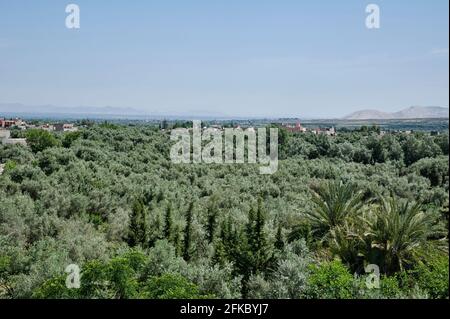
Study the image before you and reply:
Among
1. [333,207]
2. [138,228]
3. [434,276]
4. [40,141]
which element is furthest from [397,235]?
[40,141]

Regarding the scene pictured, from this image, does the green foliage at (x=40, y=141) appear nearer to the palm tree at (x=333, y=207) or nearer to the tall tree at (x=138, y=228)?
the tall tree at (x=138, y=228)

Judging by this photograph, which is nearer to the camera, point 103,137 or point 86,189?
point 86,189

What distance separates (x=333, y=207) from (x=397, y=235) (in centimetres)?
307

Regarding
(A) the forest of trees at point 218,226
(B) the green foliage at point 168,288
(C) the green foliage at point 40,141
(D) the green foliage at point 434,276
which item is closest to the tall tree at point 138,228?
(A) the forest of trees at point 218,226

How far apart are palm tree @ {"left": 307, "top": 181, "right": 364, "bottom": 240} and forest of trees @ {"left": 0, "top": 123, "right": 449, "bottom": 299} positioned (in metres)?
0.04

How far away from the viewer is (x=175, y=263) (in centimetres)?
1094

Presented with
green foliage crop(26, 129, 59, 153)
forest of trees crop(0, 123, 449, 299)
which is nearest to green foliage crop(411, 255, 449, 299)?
forest of trees crop(0, 123, 449, 299)

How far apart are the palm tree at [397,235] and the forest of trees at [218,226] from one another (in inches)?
1.1

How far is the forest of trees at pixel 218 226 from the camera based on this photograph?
892 cm

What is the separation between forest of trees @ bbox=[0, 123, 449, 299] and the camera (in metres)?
8.92

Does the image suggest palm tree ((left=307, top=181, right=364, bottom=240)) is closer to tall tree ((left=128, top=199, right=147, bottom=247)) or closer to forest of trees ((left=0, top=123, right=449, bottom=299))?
forest of trees ((left=0, top=123, right=449, bottom=299))

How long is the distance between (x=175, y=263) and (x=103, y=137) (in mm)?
30403
